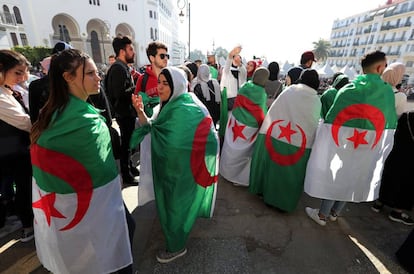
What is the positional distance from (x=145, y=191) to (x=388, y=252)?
8.89 feet

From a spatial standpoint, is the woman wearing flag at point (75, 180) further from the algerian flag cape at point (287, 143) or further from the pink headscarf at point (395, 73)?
the pink headscarf at point (395, 73)

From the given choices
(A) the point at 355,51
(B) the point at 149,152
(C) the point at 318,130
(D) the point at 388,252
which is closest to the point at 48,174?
(B) the point at 149,152

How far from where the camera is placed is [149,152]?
237 cm

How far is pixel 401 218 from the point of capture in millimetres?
2891

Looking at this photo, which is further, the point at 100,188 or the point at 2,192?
the point at 2,192

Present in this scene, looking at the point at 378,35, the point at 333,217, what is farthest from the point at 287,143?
the point at 378,35

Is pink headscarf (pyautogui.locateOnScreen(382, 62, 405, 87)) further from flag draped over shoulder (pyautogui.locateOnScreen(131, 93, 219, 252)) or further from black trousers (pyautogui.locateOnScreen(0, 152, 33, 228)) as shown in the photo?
black trousers (pyautogui.locateOnScreen(0, 152, 33, 228))

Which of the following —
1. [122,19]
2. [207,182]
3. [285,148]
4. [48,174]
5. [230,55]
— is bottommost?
[207,182]

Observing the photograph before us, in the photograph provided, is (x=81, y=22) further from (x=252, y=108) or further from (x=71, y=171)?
(x=71, y=171)

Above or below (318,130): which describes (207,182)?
below

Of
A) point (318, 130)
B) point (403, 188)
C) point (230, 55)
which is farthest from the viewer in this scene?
point (230, 55)

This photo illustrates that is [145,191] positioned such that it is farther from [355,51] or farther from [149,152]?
[355,51]

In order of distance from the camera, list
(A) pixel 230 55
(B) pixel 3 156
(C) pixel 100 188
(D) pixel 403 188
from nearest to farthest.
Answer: (C) pixel 100 188 → (B) pixel 3 156 → (D) pixel 403 188 → (A) pixel 230 55

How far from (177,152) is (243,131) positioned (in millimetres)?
1633
